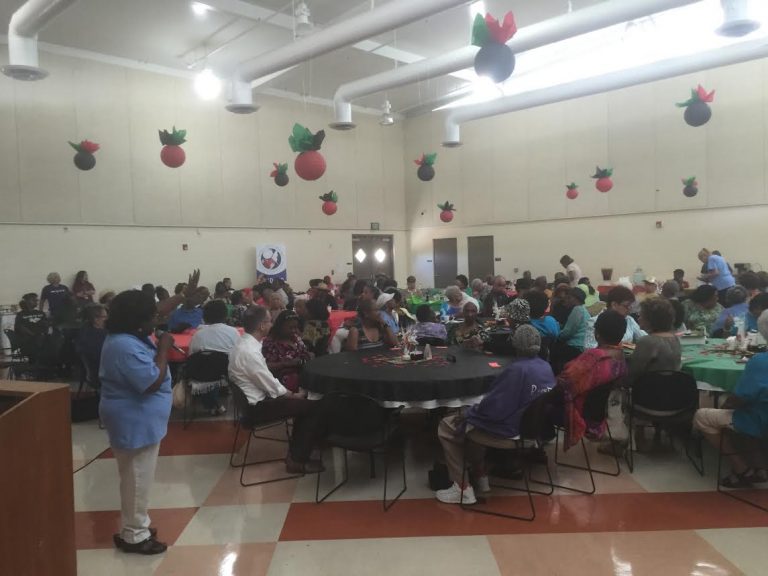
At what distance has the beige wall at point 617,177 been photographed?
10.8 meters

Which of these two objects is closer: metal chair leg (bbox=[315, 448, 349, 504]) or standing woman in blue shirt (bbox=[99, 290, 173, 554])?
standing woman in blue shirt (bbox=[99, 290, 173, 554])

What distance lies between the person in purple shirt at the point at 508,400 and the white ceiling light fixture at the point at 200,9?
25.8 ft

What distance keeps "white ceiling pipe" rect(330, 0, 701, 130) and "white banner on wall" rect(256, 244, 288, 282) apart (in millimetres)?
3928

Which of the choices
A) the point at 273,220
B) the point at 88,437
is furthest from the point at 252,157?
the point at 88,437

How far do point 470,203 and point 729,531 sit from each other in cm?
1227

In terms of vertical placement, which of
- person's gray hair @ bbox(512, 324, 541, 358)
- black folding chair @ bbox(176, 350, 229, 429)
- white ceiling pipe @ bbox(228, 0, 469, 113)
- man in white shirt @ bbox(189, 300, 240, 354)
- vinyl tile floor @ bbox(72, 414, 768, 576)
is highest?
white ceiling pipe @ bbox(228, 0, 469, 113)

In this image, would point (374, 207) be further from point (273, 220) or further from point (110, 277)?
point (110, 277)

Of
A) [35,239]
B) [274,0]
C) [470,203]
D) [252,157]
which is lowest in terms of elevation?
[35,239]

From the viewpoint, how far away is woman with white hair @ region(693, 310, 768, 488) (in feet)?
10.5

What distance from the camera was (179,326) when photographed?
6.65m

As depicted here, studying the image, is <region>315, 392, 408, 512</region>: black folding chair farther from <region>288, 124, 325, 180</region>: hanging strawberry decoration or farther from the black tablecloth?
<region>288, 124, 325, 180</region>: hanging strawberry decoration

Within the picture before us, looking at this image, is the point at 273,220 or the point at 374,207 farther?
the point at 374,207

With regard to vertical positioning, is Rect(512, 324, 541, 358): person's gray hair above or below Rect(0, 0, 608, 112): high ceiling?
below

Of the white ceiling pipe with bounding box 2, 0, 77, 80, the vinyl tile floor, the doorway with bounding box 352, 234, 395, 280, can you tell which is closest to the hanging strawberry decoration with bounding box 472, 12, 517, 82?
the vinyl tile floor
